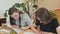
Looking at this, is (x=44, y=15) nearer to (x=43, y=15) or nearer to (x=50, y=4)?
(x=43, y=15)

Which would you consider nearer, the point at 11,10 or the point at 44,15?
the point at 44,15

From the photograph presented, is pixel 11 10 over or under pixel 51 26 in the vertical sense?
over

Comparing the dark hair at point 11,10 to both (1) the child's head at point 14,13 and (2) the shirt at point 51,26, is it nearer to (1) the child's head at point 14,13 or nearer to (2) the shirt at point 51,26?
(1) the child's head at point 14,13

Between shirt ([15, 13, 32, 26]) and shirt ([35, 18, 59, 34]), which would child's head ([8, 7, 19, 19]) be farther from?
shirt ([35, 18, 59, 34])

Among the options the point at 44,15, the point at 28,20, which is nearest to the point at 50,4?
the point at 44,15

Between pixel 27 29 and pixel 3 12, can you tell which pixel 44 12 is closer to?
pixel 27 29

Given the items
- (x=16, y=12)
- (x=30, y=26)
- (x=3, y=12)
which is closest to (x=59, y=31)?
(x=30, y=26)

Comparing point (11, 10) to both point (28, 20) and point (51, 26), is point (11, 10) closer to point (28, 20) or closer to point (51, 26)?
point (28, 20)

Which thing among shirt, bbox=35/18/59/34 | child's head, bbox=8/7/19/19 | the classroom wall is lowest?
shirt, bbox=35/18/59/34

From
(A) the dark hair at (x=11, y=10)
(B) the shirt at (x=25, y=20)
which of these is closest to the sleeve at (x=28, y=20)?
(B) the shirt at (x=25, y=20)

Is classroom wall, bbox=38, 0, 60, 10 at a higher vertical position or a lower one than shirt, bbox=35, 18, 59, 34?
higher

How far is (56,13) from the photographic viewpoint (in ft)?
3.59

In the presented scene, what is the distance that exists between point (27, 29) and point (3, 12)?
256 mm

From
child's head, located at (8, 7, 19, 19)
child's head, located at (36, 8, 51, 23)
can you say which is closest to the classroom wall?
child's head, located at (36, 8, 51, 23)
